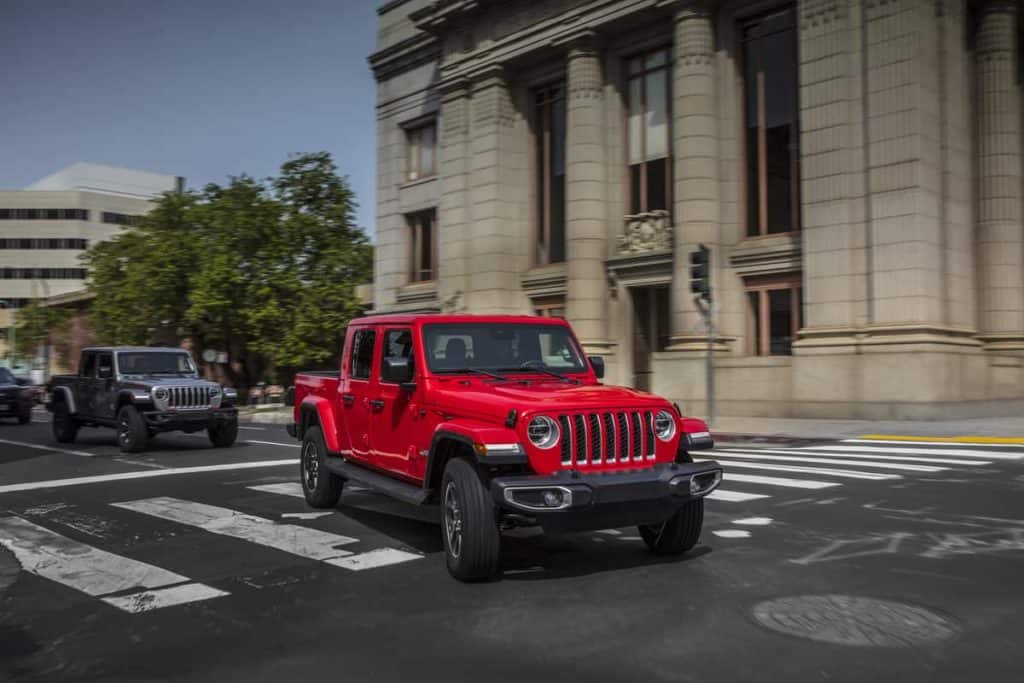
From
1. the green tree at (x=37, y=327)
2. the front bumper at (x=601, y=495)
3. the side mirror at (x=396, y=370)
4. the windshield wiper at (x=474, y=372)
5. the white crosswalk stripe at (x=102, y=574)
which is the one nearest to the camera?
the front bumper at (x=601, y=495)

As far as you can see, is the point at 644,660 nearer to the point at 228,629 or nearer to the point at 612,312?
the point at 228,629

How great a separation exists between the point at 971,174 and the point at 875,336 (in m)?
6.10

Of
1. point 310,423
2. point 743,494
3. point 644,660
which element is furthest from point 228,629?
point 743,494

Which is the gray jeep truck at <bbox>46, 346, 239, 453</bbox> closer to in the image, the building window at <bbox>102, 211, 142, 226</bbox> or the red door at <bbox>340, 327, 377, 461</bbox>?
the red door at <bbox>340, 327, 377, 461</bbox>

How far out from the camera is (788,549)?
23.2 ft

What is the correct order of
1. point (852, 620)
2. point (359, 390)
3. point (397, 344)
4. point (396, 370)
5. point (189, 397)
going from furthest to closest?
point (189, 397), point (359, 390), point (397, 344), point (396, 370), point (852, 620)

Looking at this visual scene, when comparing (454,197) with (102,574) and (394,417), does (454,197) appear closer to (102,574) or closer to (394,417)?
(394,417)

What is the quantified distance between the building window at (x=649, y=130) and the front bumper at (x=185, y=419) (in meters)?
16.0

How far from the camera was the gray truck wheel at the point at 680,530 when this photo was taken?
6.69 m

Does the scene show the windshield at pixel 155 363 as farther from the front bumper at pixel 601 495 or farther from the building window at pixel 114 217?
the building window at pixel 114 217

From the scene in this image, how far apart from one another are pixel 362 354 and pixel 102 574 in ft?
10.1

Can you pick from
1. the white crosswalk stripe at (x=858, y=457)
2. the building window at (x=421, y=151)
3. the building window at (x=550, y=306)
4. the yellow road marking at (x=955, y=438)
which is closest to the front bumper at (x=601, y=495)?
the white crosswalk stripe at (x=858, y=457)

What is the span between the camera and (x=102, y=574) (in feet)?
21.8

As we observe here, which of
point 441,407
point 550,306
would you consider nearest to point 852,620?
point 441,407
